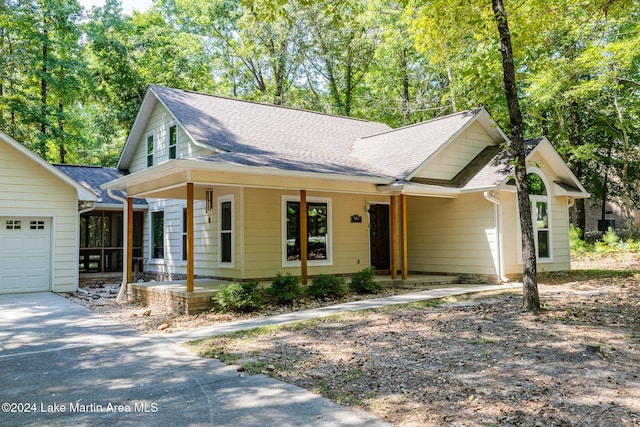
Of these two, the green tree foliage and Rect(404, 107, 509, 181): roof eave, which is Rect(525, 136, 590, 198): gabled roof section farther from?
the green tree foliage

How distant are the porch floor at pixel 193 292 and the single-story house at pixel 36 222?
3033 millimetres

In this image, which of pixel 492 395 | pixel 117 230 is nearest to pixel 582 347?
pixel 492 395

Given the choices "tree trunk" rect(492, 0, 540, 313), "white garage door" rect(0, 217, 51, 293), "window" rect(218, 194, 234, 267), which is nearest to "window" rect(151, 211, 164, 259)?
"white garage door" rect(0, 217, 51, 293)

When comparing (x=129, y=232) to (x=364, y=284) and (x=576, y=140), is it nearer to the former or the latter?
(x=364, y=284)

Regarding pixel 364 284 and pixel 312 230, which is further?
pixel 312 230

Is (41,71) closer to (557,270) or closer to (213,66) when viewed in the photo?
(213,66)

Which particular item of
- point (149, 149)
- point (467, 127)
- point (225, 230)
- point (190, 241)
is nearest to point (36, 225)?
point (149, 149)

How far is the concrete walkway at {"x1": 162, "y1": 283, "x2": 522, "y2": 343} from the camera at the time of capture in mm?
7504

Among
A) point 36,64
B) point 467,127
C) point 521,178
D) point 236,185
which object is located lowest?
point 521,178

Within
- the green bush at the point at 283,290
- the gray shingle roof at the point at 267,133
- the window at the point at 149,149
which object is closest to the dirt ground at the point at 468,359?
the green bush at the point at 283,290

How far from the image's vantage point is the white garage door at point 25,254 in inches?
500

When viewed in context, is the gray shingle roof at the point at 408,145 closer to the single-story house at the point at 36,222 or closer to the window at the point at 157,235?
the window at the point at 157,235

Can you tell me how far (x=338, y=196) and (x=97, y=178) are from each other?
9.12m

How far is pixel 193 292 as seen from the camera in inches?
364
